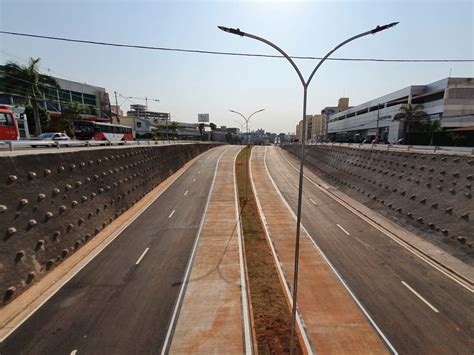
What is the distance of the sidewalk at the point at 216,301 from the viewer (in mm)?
10422

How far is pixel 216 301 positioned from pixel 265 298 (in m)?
2.55

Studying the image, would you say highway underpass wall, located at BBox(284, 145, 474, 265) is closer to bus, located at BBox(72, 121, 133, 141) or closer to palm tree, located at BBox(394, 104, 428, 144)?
palm tree, located at BBox(394, 104, 428, 144)

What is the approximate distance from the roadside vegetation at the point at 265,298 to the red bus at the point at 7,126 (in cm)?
2369

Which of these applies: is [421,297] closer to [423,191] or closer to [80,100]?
[423,191]

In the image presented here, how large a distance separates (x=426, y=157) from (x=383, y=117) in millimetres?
72794

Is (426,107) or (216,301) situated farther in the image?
(426,107)

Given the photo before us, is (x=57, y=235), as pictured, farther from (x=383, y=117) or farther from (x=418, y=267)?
(x=383, y=117)

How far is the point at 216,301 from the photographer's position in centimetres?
1307

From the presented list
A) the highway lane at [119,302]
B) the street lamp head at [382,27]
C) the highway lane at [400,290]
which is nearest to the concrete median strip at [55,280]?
the highway lane at [119,302]

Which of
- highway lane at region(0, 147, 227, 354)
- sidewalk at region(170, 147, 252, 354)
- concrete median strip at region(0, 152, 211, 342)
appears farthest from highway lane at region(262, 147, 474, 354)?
concrete median strip at region(0, 152, 211, 342)

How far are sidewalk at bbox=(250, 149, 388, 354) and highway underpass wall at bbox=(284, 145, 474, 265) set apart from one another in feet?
33.4

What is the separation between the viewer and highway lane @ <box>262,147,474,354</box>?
11.1 metres

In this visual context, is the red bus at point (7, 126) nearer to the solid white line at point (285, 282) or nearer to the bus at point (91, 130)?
the bus at point (91, 130)

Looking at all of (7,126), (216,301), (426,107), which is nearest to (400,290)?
(216,301)
